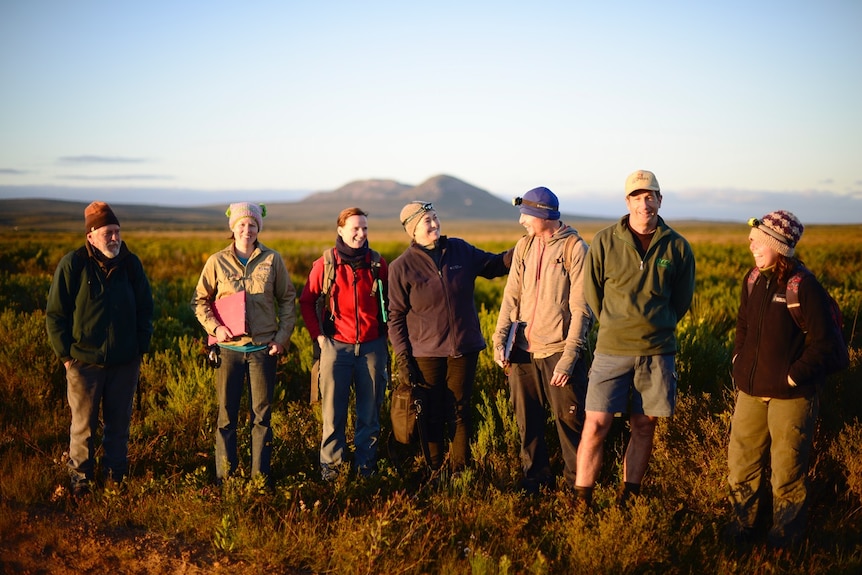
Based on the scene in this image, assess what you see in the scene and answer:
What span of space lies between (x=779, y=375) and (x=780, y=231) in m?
0.85

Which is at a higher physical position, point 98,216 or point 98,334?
point 98,216

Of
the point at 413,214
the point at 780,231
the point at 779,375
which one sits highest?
the point at 413,214

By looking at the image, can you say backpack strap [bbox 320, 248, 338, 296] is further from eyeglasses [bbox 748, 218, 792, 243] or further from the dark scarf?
eyeglasses [bbox 748, 218, 792, 243]

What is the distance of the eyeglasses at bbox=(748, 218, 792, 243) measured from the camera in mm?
4074

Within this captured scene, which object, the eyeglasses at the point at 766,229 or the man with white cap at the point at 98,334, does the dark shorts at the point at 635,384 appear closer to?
the eyeglasses at the point at 766,229

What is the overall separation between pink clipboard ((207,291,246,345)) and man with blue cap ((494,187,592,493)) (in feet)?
6.09

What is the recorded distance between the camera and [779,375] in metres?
4.02

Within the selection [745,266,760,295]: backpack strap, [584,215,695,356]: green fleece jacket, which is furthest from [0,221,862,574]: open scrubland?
[745,266,760,295]: backpack strap

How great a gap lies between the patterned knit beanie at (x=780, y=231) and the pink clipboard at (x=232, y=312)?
136 inches

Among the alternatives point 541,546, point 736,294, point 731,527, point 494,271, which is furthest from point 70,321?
point 736,294

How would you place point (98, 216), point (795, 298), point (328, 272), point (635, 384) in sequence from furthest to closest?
point (328, 272) < point (98, 216) < point (635, 384) < point (795, 298)

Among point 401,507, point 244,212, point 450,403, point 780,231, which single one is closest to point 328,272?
point 244,212

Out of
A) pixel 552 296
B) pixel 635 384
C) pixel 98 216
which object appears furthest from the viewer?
pixel 98 216

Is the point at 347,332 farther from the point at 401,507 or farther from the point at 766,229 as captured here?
the point at 766,229
